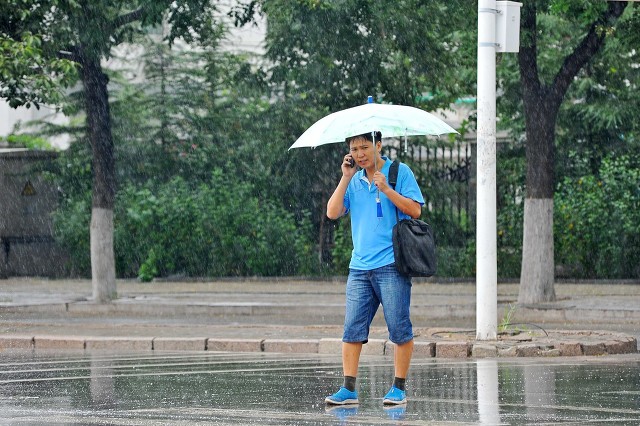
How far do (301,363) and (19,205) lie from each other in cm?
1705

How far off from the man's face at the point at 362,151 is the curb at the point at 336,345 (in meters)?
4.31

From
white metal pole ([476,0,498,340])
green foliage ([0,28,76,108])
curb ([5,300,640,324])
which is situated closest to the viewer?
white metal pole ([476,0,498,340])

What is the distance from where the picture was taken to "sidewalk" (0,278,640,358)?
12844 millimetres

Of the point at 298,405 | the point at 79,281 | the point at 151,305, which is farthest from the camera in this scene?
the point at 79,281

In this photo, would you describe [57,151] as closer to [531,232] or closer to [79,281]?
[79,281]

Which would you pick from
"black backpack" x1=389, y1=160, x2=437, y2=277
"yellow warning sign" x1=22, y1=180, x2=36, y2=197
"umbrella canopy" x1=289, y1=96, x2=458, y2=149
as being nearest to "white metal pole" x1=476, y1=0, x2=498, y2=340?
"umbrella canopy" x1=289, y1=96, x2=458, y2=149

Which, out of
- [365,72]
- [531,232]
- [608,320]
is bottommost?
[608,320]

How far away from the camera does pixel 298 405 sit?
27.2 ft

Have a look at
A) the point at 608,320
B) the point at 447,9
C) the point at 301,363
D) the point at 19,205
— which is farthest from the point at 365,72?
the point at 301,363

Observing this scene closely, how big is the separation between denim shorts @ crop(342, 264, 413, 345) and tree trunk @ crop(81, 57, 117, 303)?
11.6 m

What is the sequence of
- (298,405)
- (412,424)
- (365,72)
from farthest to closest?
1. (365,72)
2. (298,405)
3. (412,424)

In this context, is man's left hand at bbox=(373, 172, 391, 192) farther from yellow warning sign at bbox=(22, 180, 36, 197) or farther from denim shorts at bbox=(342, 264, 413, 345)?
yellow warning sign at bbox=(22, 180, 36, 197)

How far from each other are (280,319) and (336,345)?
5.03m

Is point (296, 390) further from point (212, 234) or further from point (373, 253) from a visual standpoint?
point (212, 234)
